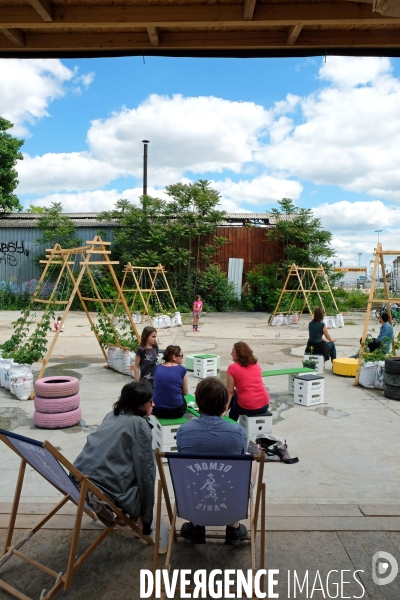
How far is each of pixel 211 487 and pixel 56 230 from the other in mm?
24311

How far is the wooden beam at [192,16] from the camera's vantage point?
3.14m

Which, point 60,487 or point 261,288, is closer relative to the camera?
point 60,487

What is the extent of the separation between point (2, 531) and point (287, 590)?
195 centimetres

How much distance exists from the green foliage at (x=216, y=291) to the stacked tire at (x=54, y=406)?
18.4 meters

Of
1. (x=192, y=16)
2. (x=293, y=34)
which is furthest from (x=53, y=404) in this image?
(x=293, y=34)

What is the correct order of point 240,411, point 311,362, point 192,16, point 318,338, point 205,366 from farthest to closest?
point 318,338, point 311,362, point 205,366, point 240,411, point 192,16

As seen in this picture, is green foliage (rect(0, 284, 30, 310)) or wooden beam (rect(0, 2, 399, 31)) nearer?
wooden beam (rect(0, 2, 399, 31))

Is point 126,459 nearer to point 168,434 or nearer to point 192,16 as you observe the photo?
point 168,434

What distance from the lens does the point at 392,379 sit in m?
7.55

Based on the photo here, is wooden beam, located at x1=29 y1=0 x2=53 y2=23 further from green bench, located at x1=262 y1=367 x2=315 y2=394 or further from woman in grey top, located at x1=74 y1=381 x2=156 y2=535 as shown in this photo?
green bench, located at x1=262 y1=367 x2=315 y2=394

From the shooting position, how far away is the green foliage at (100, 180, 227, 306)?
24.7 m

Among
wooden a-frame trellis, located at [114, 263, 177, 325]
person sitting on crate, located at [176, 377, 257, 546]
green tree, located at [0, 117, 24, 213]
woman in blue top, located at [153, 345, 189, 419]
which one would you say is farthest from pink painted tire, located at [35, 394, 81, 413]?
green tree, located at [0, 117, 24, 213]

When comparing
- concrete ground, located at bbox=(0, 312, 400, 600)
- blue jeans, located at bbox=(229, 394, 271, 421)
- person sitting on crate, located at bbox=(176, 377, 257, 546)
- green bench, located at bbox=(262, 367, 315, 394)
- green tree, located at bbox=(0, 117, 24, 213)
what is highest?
green tree, located at bbox=(0, 117, 24, 213)

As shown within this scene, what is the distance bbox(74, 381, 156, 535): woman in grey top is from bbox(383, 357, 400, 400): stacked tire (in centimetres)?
520
